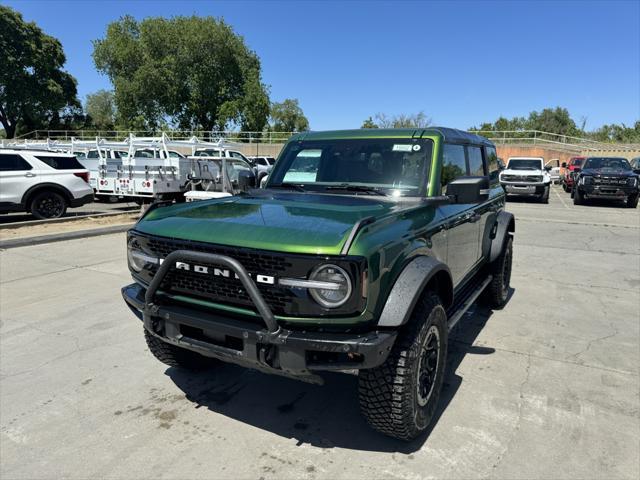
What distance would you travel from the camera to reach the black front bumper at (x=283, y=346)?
232 centimetres

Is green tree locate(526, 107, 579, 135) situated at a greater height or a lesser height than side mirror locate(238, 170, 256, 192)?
greater

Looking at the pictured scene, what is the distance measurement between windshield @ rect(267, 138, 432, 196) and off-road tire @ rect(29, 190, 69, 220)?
9861 mm

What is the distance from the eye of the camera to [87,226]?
11.0 m

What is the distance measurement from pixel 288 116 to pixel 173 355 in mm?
65946

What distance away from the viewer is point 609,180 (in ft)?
54.7

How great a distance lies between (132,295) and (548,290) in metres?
5.32

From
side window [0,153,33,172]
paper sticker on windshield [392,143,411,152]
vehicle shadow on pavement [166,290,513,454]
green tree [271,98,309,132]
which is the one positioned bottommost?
vehicle shadow on pavement [166,290,513,454]

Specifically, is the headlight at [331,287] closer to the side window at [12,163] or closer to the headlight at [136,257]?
the headlight at [136,257]

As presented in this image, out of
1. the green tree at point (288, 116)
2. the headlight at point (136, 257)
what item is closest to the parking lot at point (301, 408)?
the headlight at point (136, 257)

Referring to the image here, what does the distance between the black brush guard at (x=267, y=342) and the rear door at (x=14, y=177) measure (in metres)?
10.7

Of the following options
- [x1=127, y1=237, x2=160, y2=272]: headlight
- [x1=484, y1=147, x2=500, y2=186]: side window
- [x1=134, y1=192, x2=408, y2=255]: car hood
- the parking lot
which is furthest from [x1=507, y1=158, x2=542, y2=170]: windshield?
[x1=127, y1=237, x2=160, y2=272]: headlight

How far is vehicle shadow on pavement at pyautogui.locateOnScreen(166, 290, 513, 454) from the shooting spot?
9.50ft

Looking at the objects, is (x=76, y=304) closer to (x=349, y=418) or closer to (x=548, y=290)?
(x=349, y=418)

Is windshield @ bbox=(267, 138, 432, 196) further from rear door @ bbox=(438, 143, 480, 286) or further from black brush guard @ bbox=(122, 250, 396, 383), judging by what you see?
black brush guard @ bbox=(122, 250, 396, 383)
